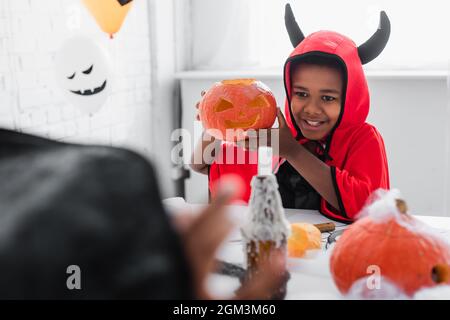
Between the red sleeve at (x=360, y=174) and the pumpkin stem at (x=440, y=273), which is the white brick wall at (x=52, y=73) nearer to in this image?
the red sleeve at (x=360, y=174)

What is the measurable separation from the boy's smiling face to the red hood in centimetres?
3

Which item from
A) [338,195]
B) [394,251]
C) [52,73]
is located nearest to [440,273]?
[394,251]

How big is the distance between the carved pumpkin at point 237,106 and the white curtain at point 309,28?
146 cm

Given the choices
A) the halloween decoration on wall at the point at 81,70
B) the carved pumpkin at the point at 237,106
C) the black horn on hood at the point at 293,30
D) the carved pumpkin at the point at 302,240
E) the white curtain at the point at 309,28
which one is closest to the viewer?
the carved pumpkin at the point at 302,240

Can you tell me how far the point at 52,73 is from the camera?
5.84 feet

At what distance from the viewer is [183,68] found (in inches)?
110

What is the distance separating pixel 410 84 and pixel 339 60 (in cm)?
110

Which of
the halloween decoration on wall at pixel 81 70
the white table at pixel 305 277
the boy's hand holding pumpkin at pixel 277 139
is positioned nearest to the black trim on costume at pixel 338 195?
the boy's hand holding pumpkin at pixel 277 139

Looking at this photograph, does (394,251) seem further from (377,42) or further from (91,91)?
(91,91)

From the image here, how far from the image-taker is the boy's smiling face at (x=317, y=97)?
4.46 ft

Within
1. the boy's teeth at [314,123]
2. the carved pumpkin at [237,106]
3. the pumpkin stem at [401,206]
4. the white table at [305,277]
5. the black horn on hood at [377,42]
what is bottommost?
the white table at [305,277]

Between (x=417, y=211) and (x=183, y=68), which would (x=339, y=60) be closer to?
(x=417, y=211)

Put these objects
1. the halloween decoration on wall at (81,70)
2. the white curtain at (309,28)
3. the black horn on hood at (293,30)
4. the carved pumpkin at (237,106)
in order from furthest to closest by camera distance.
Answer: the white curtain at (309,28), the halloween decoration on wall at (81,70), the black horn on hood at (293,30), the carved pumpkin at (237,106)
